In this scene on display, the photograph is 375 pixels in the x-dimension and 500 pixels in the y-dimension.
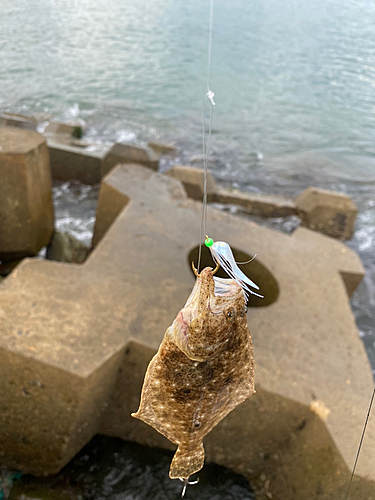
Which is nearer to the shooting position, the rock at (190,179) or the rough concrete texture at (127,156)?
the rock at (190,179)

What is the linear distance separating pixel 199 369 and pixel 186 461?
0.48 meters

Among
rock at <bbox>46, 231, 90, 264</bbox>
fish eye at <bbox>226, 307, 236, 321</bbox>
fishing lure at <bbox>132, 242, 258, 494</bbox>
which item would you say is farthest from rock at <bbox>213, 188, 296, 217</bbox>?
fish eye at <bbox>226, 307, 236, 321</bbox>

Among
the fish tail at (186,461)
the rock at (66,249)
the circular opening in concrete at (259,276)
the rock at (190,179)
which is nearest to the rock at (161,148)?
the rock at (190,179)

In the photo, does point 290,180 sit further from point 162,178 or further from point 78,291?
point 78,291

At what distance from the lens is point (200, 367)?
121cm

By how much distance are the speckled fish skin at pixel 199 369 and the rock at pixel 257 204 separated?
7.27 metres

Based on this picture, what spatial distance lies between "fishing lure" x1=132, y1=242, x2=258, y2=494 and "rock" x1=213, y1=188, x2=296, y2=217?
7.27m

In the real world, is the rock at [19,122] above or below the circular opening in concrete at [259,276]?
above

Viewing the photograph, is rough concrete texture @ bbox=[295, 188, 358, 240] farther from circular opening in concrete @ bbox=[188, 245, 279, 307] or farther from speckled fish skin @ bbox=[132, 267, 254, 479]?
speckled fish skin @ bbox=[132, 267, 254, 479]

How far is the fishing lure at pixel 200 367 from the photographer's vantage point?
39.6 inches

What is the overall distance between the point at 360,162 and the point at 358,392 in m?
11.3

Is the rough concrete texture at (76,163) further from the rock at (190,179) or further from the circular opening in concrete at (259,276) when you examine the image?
the circular opening in concrete at (259,276)

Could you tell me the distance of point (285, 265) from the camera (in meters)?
4.49

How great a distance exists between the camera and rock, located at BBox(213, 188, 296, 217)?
8.43m
